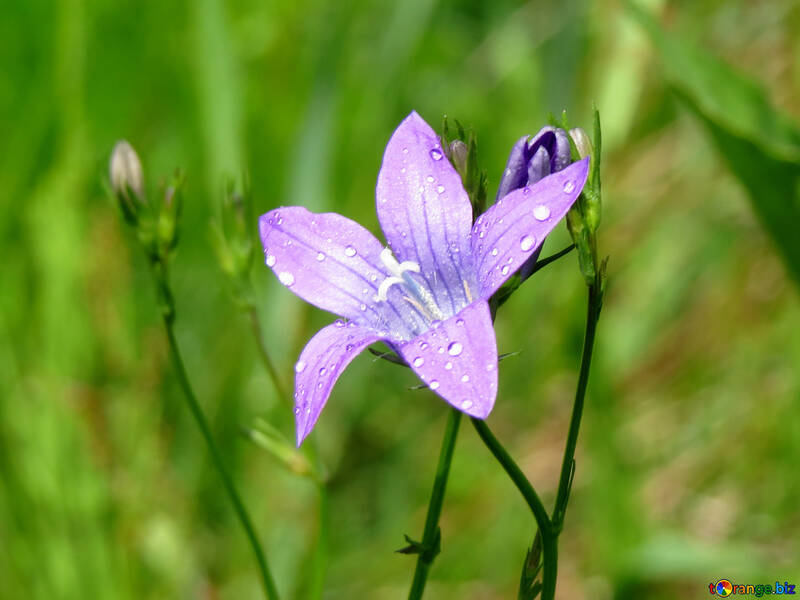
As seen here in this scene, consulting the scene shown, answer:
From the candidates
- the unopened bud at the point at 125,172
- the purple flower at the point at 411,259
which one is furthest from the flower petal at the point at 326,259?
the unopened bud at the point at 125,172

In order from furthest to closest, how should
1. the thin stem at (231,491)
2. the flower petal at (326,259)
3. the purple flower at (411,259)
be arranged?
1. the thin stem at (231,491)
2. the flower petal at (326,259)
3. the purple flower at (411,259)

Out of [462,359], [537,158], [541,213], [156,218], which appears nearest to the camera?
[462,359]

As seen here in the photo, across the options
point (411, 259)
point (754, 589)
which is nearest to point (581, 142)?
point (411, 259)

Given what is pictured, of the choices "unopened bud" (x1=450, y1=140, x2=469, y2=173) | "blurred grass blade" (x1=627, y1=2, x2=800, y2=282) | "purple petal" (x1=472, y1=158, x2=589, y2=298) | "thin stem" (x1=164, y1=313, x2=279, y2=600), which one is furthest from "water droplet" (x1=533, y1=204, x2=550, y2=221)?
"blurred grass blade" (x1=627, y1=2, x2=800, y2=282)

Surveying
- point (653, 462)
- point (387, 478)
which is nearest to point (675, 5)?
point (653, 462)

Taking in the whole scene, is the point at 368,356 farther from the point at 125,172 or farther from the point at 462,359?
the point at 462,359

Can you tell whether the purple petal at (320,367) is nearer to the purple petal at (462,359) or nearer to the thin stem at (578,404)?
the purple petal at (462,359)

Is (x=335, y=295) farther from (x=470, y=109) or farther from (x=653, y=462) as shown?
(x=470, y=109)
